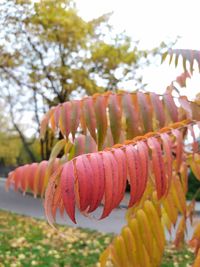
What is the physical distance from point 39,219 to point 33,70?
6078 millimetres

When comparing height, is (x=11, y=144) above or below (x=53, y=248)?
above

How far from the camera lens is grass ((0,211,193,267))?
16.9ft

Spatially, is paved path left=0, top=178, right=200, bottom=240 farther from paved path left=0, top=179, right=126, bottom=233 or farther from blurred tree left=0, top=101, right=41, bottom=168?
blurred tree left=0, top=101, right=41, bottom=168

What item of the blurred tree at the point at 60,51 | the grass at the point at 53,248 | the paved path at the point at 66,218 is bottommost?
the paved path at the point at 66,218

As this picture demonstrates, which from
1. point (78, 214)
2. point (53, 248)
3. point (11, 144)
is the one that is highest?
point (11, 144)

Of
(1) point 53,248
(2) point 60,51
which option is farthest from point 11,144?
(1) point 53,248

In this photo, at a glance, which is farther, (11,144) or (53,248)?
(11,144)

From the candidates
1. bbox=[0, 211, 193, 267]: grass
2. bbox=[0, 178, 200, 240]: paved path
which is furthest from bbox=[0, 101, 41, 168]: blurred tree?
bbox=[0, 211, 193, 267]: grass

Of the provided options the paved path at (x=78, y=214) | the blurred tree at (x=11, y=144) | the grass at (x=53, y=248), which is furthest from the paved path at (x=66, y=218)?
the blurred tree at (x=11, y=144)

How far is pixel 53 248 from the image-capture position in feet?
19.4

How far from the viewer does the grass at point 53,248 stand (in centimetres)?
515

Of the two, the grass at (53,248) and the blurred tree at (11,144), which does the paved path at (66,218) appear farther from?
the blurred tree at (11,144)

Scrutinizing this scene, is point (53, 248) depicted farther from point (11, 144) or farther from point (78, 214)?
point (11, 144)

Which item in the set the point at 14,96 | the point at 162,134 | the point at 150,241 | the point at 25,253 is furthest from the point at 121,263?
the point at 14,96
